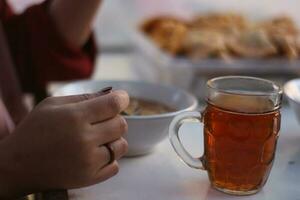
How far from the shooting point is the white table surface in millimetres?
568

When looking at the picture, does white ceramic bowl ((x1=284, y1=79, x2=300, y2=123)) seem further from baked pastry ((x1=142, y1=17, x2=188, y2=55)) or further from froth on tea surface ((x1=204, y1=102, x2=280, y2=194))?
baked pastry ((x1=142, y1=17, x2=188, y2=55))

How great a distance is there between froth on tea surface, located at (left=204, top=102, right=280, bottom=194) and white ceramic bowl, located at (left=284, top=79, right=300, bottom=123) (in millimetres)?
145

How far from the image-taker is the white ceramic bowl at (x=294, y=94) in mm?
691

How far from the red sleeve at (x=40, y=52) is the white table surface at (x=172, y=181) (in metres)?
0.33

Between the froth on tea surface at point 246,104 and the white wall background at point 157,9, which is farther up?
the froth on tea surface at point 246,104

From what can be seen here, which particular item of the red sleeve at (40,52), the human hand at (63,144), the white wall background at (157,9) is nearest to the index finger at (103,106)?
the human hand at (63,144)

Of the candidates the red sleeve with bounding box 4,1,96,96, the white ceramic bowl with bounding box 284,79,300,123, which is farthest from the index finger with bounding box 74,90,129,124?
the red sleeve with bounding box 4,1,96,96

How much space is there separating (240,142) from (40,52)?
52cm

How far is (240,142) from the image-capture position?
1.76 feet

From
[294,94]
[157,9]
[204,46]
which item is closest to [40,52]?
[204,46]

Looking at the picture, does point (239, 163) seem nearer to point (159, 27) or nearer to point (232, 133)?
point (232, 133)

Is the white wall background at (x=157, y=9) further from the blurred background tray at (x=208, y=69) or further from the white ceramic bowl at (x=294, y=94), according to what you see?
the white ceramic bowl at (x=294, y=94)

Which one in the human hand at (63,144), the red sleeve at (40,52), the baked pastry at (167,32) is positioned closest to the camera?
Answer: the human hand at (63,144)

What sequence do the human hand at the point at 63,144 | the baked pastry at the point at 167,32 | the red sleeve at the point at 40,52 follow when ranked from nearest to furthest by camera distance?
1. the human hand at the point at 63,144
2. the red sleeve at the point at 40,52
3. the baked pastry at the point at 167,32
